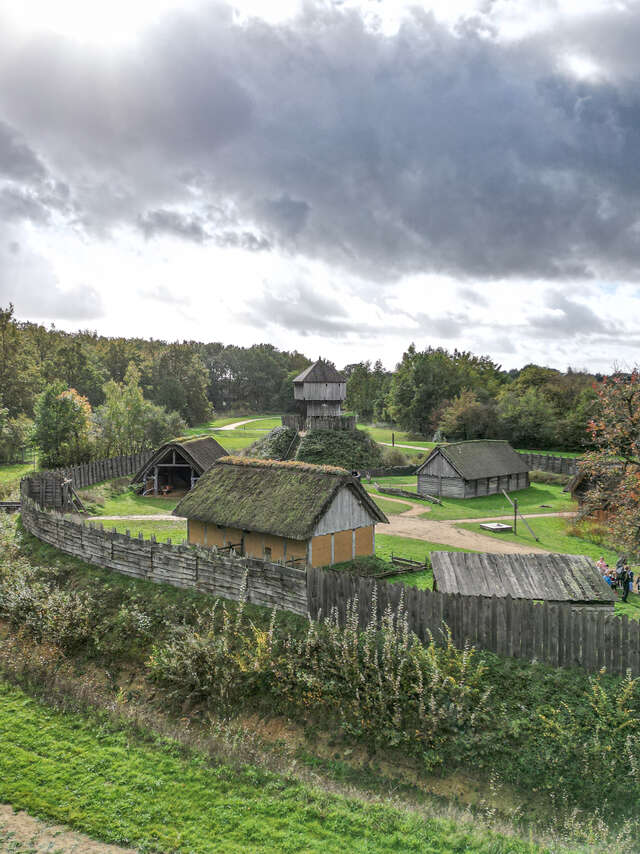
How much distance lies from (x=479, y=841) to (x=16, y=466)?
55.9 m

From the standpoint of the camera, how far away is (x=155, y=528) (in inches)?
1210

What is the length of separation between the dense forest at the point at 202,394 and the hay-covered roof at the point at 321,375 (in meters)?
15.6

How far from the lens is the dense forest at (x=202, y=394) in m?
53.1

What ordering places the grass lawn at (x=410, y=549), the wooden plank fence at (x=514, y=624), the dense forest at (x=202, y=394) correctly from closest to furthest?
the wooden plank fence at (x=514, y=624), the grass lawn at (x=410, y=549), the dense forest at (x=202, y=394)

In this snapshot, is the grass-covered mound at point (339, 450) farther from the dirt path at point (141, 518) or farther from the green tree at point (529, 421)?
the green tree at point (529, 421)

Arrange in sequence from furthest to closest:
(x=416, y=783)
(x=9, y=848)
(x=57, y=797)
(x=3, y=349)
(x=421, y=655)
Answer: (x=3, y=349) < (x=421, y=655) < (x=416, y=783) < (x=57, y=797) < (x=9, y=848)

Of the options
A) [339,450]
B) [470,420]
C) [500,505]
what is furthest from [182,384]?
[500,505]

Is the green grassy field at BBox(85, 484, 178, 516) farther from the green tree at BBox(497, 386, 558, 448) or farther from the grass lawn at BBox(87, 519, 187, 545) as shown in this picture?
the green tree at BBox(497, 386, 558, 448)

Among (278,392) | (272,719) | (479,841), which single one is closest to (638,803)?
(479,841)

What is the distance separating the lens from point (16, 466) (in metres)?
55.8

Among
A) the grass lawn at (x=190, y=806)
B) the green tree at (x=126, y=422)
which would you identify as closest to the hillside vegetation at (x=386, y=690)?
the grass lawn at (x=190, y=806)

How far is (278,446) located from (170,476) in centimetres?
1349

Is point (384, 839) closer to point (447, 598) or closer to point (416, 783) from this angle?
point (416, 783)

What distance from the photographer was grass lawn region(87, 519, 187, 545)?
28234 mm
